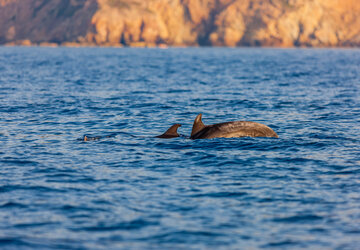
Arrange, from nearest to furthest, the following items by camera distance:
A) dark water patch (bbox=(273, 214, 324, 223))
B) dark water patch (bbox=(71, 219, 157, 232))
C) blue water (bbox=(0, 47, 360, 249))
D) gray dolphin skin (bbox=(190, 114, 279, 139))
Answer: blue water (bbox=(0, 47, 360, 249)) → dark water patch (bbox=(71, 219, 157, 232)) → dark water patch (bbox=(273, 214, 324, 223)) → gray dolphin skin (bbox=(190, 114, 279, 139))

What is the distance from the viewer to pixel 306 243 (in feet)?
29.3

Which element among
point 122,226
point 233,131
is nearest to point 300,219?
point 122,226

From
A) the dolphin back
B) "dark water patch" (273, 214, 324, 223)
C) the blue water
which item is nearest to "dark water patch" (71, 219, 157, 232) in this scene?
the blue water

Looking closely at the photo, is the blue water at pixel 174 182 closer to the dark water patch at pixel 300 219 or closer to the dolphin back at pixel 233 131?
the dark water patch at pixel 300 219

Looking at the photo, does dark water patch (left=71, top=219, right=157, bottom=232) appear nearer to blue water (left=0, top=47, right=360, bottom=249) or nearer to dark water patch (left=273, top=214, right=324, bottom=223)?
blue water (left=0, top=47, right=360, bottom=249)

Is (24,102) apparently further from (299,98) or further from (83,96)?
(299,98)

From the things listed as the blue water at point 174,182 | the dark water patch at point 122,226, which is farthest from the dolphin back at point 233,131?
the dark water patch at point 122,226

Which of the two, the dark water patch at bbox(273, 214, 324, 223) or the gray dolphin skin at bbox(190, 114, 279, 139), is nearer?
the dark water patch at bbox(273, 214, 324, 223)

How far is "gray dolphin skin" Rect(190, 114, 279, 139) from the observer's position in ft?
55.9

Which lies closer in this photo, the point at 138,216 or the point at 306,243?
the point at 306,243

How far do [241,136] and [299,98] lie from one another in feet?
47.7

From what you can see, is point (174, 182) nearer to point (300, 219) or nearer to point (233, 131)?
point (300, 219)

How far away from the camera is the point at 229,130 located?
17.0 metres

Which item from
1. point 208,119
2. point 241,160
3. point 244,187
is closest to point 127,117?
point 208,119
